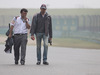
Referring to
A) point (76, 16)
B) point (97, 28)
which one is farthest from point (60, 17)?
point (97, 28)

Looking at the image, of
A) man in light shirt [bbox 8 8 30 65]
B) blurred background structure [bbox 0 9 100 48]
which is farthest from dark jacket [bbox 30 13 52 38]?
blurred background structure [bbox 0 9 100 48]

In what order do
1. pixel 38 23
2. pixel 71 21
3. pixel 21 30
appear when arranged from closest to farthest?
pixel 21 30
pixel 38 23
pixel 71 21

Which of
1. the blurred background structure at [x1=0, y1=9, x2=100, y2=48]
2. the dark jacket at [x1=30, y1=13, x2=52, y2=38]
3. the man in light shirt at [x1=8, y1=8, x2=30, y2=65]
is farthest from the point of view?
the blurred background structure at [x1=0, y1=9, x2=100, y2=48]

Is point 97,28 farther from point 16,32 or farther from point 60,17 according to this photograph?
point 16,32

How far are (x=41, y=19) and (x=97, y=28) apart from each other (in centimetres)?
5001

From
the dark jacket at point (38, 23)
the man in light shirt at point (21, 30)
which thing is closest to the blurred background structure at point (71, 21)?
the dark jacket at point (38, 23)

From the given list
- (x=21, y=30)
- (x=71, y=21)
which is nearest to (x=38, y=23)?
(x=21, y=30)

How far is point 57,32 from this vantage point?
6303 centimetres

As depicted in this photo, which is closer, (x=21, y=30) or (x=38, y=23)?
(x=21, y=30)

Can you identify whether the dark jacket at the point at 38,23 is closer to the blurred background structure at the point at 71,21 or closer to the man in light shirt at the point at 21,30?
the man in light shirt at the point at 21,30

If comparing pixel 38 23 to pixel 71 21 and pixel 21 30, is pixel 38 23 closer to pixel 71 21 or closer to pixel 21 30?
pixel 21 30

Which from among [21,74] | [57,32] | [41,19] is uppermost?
[41,19]

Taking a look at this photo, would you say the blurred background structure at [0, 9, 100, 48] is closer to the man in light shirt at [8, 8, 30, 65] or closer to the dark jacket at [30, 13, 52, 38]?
the dark jacket at [30, 13, 52, 38]

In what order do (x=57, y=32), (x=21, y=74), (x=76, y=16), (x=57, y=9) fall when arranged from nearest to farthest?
(x=21, y=74)
(x=57, y=32)
(x=76, y=16)
(x=57, y=9)
